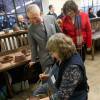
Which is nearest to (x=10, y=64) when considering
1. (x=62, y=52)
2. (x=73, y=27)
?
(x=73, y=27)

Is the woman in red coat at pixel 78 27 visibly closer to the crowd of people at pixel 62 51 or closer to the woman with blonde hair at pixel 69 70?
the crowd of people at pixel 62 51

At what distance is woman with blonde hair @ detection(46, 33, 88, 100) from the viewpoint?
5.24ft

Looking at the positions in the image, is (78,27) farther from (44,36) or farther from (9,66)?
(9,66)

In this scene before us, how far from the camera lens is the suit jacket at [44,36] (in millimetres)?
2518

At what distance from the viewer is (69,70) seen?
1.60 metres

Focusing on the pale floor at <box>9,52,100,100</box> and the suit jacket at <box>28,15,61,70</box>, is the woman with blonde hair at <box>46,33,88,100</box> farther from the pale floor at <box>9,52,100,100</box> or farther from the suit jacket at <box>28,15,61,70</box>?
the pale floor at <box>9,52,100,100</box>

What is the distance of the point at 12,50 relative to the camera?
360cm

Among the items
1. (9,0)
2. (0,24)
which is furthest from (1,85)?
(9,0)

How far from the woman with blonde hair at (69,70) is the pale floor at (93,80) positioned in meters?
1.47

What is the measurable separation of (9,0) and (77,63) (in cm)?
524

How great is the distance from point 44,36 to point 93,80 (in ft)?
5.06

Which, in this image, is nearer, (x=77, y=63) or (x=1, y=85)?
(x=77, y=63)

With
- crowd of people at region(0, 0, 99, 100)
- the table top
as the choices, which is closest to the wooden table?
the table top

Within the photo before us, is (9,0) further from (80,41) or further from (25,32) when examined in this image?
(80,41)
